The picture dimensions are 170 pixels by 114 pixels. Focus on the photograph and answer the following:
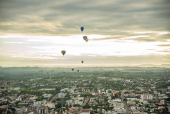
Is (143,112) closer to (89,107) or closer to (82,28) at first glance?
(89,107)

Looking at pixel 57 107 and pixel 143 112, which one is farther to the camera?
pixel 57 107

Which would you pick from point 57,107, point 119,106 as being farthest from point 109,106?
point 57,107

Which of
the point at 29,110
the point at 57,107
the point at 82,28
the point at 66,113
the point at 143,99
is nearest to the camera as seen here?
the point at 82,28

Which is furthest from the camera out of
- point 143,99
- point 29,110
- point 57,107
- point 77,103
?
point 143,99

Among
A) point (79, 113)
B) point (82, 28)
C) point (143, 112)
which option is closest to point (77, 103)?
point (79, 113)

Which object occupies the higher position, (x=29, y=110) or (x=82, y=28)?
(x=82, y=28)

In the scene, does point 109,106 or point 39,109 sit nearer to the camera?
point 39,109

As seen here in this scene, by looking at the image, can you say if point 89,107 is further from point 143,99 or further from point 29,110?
point 143,99

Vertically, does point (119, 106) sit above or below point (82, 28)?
below

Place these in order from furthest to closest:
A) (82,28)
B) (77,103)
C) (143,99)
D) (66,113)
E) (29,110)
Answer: (143,99) → (77,103) → (29,110) → (66,113) → (82,28)
